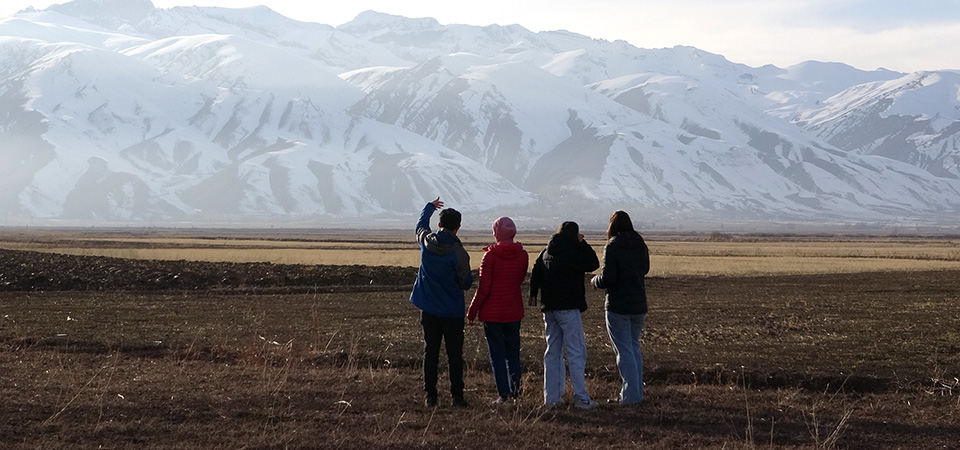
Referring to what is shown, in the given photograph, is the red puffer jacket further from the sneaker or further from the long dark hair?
the long dark hair

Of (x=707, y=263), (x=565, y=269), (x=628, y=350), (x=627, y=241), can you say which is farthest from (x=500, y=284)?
(x=707, y=263)

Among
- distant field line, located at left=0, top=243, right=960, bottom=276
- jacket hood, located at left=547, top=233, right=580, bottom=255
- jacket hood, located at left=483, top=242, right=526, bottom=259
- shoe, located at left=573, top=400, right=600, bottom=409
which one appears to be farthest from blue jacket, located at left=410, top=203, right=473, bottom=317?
distant field line, located at left=0, top=243, right=960, bottom=276

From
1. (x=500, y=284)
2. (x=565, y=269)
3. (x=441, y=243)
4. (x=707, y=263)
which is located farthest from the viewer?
(x=707, y=263)

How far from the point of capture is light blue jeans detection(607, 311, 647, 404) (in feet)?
35.9

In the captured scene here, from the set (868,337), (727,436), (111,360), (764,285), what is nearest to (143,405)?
(111,360)

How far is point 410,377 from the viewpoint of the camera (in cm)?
1300

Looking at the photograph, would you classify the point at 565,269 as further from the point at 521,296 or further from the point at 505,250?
the point at 505,250

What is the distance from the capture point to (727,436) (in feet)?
31.4

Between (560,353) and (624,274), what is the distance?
1.15 metres

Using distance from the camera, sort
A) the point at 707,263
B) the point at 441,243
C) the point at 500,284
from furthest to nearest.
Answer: the point at 707,263, the point at 500,284, the point at 441,243

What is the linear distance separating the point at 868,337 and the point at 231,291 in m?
19.7

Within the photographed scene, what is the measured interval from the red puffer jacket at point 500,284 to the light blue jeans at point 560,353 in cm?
43

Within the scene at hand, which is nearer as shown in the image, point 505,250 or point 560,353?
point 505,250

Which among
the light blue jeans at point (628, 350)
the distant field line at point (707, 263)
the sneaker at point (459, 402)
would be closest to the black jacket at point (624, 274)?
the light blue jeans at point (628, 350)
